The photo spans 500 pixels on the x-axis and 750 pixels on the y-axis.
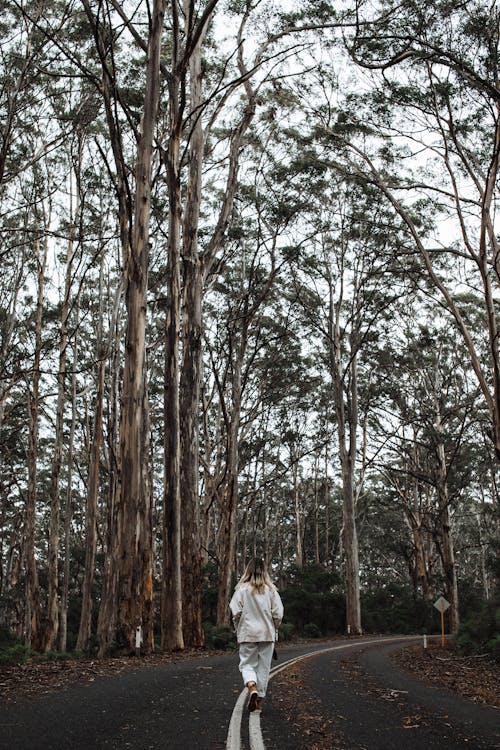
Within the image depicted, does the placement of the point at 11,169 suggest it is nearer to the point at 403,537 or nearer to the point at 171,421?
the point at 171,421

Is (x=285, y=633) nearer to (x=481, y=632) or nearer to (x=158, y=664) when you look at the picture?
(x=481, y=632)

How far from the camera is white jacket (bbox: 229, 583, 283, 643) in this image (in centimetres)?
577

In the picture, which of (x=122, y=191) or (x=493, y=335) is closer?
(x=122, y=191)

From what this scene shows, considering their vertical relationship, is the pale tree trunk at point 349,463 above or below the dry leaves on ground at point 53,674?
above

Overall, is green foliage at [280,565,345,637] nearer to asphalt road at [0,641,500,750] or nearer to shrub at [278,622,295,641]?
shrub at [278,622,295,641]

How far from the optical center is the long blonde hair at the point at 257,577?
5957 millimetres

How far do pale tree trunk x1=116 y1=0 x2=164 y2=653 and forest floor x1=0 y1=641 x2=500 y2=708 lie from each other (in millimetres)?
930

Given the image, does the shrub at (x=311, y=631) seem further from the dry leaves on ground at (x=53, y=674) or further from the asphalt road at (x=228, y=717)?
the asphalt road at (x=228, y=717)

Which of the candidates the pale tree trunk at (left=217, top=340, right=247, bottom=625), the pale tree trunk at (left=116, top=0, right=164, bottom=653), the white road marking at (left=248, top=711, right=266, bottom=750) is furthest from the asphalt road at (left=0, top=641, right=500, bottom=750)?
the pale tree trunk at (left=217, top=340, right=247, bottom=625)

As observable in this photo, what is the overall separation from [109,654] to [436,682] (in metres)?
5.09

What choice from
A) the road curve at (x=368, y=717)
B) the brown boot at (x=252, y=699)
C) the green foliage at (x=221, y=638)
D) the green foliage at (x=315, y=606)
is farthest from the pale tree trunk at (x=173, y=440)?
the green foliage at (x=315, y=606)

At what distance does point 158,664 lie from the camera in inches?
382

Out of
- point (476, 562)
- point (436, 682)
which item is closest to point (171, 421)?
point (436, 682)

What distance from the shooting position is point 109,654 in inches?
433
